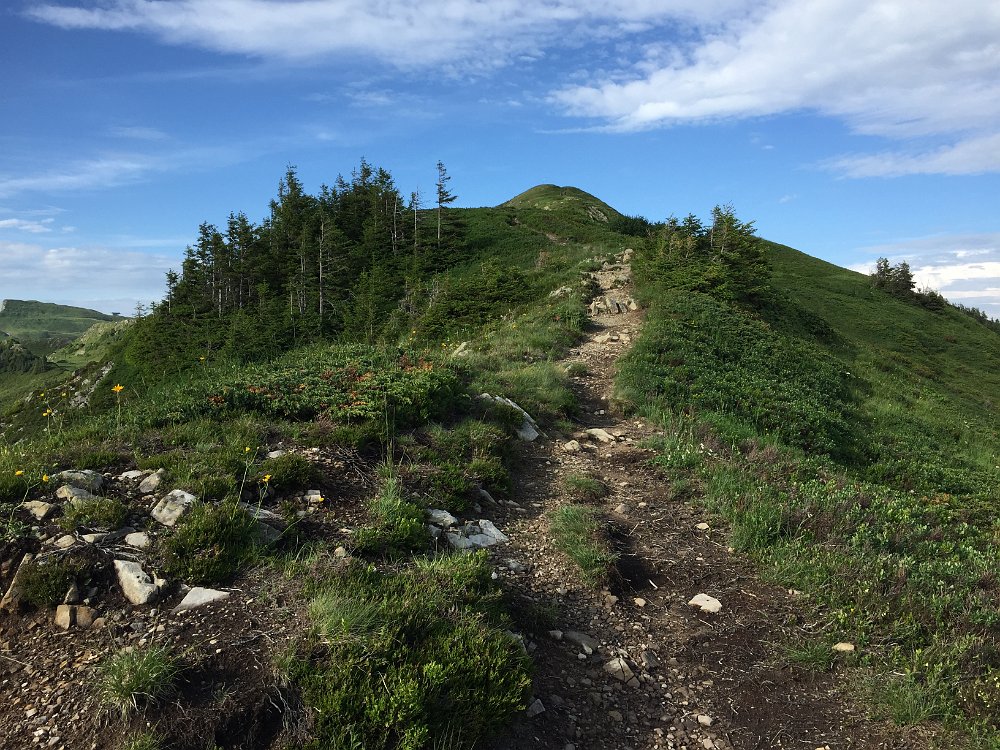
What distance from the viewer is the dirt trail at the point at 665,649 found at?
3.88m

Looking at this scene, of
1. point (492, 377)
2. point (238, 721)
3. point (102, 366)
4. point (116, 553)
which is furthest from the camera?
point (102, 366)

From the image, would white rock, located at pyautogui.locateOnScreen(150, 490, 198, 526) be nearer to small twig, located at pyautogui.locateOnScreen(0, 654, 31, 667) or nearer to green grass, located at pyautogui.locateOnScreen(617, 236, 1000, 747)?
small twig, located at pyautogui.locateOnScreen(0, 654, 31, 667)

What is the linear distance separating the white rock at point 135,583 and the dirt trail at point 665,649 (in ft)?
8.65

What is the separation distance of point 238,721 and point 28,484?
3.24m

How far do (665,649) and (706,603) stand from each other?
2.67 ft

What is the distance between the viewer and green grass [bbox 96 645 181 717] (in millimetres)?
3066

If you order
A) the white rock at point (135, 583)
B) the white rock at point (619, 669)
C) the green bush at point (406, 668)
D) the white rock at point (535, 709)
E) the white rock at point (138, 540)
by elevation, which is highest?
the white rock at point (138, 540)

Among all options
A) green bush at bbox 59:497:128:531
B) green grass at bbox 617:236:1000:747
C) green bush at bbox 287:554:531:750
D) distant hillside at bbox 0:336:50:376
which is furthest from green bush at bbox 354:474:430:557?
distant hillside at bbox 0:336:50:376

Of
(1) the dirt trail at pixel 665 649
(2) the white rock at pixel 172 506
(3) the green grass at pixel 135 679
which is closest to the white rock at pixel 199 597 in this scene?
(3) the green grass at pixel 135 679

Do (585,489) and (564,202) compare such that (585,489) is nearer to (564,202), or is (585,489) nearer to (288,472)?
(288,472)

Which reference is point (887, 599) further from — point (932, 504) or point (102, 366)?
point (102, 366)

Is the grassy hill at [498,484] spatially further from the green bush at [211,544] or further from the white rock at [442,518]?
the white rock at [442,518]

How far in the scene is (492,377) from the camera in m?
11.3

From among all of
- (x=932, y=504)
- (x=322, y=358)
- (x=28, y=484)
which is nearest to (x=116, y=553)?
(x=28, y=484)
